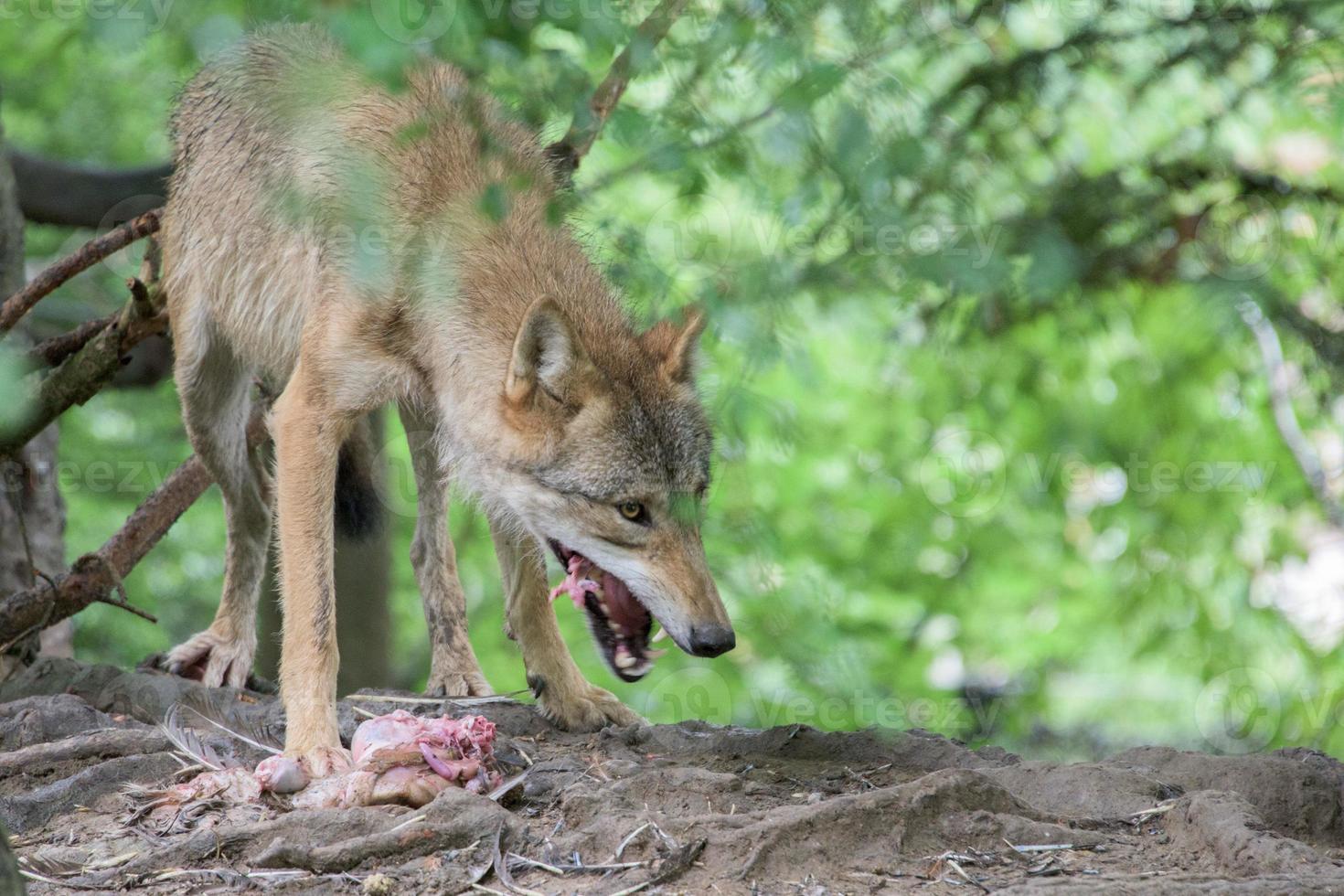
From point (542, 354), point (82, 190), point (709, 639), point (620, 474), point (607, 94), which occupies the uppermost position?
point (82, 190)

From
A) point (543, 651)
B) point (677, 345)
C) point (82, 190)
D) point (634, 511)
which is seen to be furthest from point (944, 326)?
point (82, 190)

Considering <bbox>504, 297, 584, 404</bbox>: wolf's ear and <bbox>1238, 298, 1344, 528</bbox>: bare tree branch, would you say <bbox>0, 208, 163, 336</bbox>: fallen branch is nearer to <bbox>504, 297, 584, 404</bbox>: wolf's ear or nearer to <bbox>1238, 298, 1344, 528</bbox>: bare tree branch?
<bbox>504, 297, 584, 404</bbox>: wolf's ear

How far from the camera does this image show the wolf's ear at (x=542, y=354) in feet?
14.3

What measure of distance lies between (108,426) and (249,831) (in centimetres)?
872

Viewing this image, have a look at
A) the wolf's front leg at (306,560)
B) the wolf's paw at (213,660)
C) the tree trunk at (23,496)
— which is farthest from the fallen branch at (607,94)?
the tree trunk at (23,496)

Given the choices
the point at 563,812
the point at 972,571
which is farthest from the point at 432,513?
the point at 972,571

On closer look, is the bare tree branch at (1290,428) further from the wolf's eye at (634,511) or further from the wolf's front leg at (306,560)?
the wolf's front leg at (306,560)

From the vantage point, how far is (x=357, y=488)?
619 centimetres

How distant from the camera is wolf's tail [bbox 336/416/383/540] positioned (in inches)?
243

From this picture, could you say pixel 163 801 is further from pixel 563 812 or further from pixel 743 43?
pixel 743 43

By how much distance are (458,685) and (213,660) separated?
1156mm

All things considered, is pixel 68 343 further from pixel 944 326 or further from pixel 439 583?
pixel 944 326

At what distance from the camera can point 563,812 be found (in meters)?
3.88

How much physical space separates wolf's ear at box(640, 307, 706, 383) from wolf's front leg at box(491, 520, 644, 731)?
1048mm
